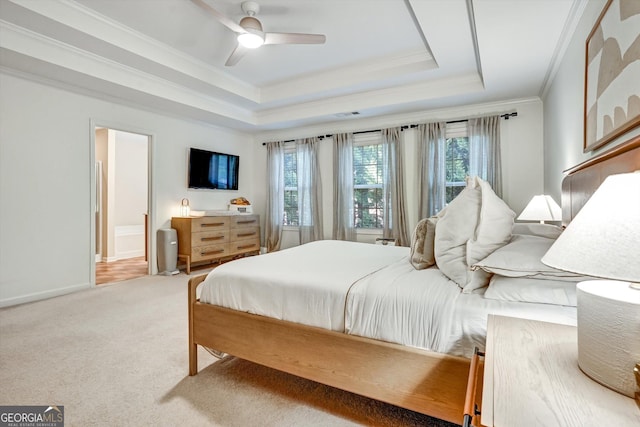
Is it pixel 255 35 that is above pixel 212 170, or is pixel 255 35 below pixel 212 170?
above

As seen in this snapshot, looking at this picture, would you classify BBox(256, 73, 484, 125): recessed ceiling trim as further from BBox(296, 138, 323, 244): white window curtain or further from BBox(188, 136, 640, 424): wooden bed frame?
BBox(188, 136, 640, 424): wooden bed frame

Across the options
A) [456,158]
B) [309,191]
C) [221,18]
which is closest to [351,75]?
[456,158]

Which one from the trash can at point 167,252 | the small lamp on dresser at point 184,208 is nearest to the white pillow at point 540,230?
the trash can at point 167,252

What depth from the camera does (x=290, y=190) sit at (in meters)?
5.93

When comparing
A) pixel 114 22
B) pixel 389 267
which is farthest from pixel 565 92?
pixel 114 22

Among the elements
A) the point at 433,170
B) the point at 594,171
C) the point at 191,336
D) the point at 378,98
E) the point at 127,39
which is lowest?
the point at 191,336

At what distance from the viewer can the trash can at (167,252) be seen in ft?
15.0

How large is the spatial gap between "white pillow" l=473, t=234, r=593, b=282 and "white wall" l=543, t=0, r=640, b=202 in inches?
26.0

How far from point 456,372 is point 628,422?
69cm

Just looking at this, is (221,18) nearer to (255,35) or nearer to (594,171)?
(255,35)

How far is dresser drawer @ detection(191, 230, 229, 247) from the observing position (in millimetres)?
4695

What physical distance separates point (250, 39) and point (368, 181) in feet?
9.77

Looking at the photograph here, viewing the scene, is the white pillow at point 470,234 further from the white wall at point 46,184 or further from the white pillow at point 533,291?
the white wall at point 46,184

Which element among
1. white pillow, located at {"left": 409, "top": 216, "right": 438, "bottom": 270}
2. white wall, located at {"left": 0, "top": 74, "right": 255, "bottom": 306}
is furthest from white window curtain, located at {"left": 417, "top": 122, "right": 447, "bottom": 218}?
white wall, located at {"left": 0, "top": 74, "right": 255, "bottom": 306}
